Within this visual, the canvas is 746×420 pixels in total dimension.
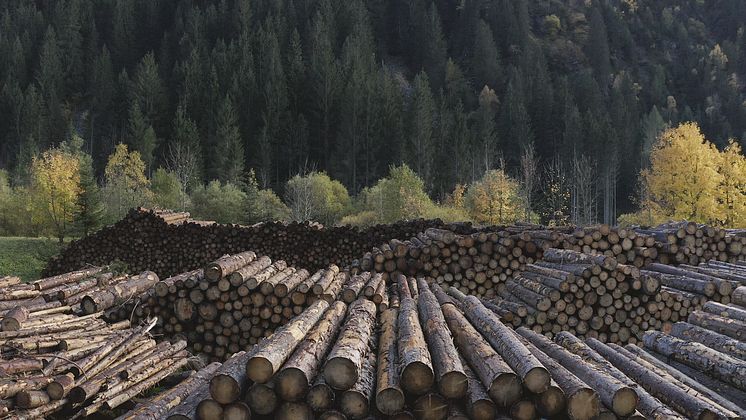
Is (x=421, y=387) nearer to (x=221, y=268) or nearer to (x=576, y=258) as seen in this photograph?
(x=221, y=268)

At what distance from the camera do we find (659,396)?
532 centimetres

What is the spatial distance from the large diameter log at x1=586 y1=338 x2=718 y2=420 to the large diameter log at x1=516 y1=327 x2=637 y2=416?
0.29 m

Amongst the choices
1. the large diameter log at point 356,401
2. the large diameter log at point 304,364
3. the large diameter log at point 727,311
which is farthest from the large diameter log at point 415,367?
the large diameter log at point 727,311

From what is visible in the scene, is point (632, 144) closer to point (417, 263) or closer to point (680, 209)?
point (680, 209)

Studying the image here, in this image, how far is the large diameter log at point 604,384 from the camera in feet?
14.2

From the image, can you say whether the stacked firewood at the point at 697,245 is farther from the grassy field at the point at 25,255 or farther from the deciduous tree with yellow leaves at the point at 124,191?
the deciduous tree with yellow leaves at the point at 124,191

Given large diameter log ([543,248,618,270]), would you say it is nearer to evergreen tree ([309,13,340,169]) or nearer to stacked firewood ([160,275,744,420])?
stacked firewood ([160,275,744,420])

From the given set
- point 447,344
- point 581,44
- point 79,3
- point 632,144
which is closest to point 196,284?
point 447,344

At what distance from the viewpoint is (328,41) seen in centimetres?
7738

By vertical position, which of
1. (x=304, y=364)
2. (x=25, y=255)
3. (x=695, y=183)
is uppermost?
(x=695, y=183)

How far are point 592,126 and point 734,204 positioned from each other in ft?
136

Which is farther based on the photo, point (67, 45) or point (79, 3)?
point (79, 3)

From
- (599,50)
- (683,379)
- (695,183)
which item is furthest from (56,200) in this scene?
(599,50)

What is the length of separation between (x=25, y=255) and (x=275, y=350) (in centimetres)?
2836
